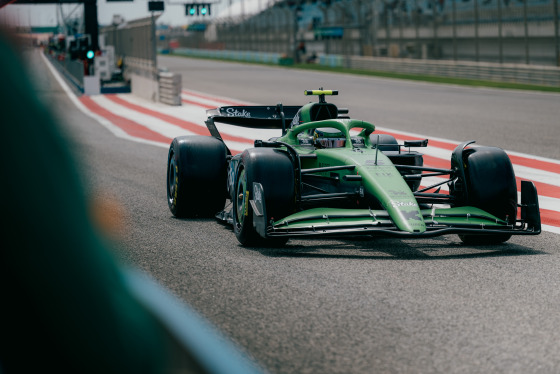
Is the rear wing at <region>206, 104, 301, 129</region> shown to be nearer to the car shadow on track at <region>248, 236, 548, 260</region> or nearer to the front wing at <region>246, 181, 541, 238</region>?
the car shadow on track at <region>248, 236, 548, 260</region>

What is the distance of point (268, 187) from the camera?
6.31 metres

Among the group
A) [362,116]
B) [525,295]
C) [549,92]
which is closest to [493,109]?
[362,116]

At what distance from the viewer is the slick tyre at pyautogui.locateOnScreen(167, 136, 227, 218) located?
25.3ft

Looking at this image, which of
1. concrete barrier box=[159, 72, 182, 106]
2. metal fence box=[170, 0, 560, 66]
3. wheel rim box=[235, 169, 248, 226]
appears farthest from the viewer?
metal fence box=[170, 0, 560, 66]

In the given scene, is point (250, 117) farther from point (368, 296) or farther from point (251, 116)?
point (368, 296)

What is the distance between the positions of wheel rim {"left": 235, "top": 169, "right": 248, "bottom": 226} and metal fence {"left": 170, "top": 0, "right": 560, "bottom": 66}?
24.5 metres

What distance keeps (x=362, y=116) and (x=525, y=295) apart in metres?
16.6

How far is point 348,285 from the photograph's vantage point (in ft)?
16.8

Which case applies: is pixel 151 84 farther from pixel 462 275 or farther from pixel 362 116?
pixel 462 275

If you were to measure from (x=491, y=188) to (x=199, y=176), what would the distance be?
259cm

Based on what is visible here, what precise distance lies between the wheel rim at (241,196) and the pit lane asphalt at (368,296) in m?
0.21

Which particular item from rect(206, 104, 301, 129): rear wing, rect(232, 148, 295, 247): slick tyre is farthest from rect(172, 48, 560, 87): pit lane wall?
rect(232, 148, 295, 247): slick tyre

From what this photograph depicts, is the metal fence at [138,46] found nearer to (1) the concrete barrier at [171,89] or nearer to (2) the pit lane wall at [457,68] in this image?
(1) the concrete barrier at [171,89]

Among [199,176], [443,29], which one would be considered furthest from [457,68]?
[199,176]
